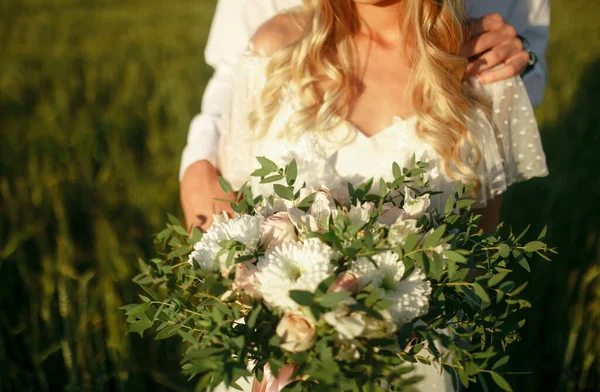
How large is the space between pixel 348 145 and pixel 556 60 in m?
4.60

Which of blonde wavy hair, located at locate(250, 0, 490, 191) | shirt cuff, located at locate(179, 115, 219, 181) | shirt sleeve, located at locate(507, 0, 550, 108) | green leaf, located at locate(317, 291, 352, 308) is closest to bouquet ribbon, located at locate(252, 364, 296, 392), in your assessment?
green leaf, located at locate(317, 291, 352, 308)

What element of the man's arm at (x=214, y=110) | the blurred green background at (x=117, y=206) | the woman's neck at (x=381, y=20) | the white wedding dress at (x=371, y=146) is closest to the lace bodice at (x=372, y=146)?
the white wedding dress at (x=371, y=146)

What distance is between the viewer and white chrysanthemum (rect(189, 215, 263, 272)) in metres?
1.14

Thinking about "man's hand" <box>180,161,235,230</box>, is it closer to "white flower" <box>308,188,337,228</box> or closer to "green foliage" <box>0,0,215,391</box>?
"green foliage" <box>0,0,215,391</box>

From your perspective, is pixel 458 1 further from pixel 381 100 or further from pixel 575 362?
pixel 575 362

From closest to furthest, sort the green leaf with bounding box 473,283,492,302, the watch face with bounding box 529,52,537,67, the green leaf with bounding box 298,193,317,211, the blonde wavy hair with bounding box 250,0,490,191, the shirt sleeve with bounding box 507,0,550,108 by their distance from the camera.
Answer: the green leaf with bounding box 473,283,492,302
the green leaf with bounding box 298,193,317,211
the blonde wavy hair with bounding box 250,0,490,191
the watch face with bounding box 529,52,537,67
the shirt sleeve with bounding box 507,0,550,108

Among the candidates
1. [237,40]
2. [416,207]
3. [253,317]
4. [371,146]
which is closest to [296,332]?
[253,317]

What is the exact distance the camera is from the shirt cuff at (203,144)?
2158 millimetres

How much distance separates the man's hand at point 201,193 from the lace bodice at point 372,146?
8 cm

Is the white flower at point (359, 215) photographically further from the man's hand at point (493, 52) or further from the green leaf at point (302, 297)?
the man's hand at point (493, 52)

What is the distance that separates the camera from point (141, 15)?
9.12m

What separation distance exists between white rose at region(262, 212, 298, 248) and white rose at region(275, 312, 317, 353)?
7.1 inches

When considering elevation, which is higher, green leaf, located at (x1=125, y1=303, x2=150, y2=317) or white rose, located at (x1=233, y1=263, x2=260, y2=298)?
white rose, located at (x1=233, y1=263, x2=260, y2=298)

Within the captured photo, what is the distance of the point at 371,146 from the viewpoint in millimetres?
1879
